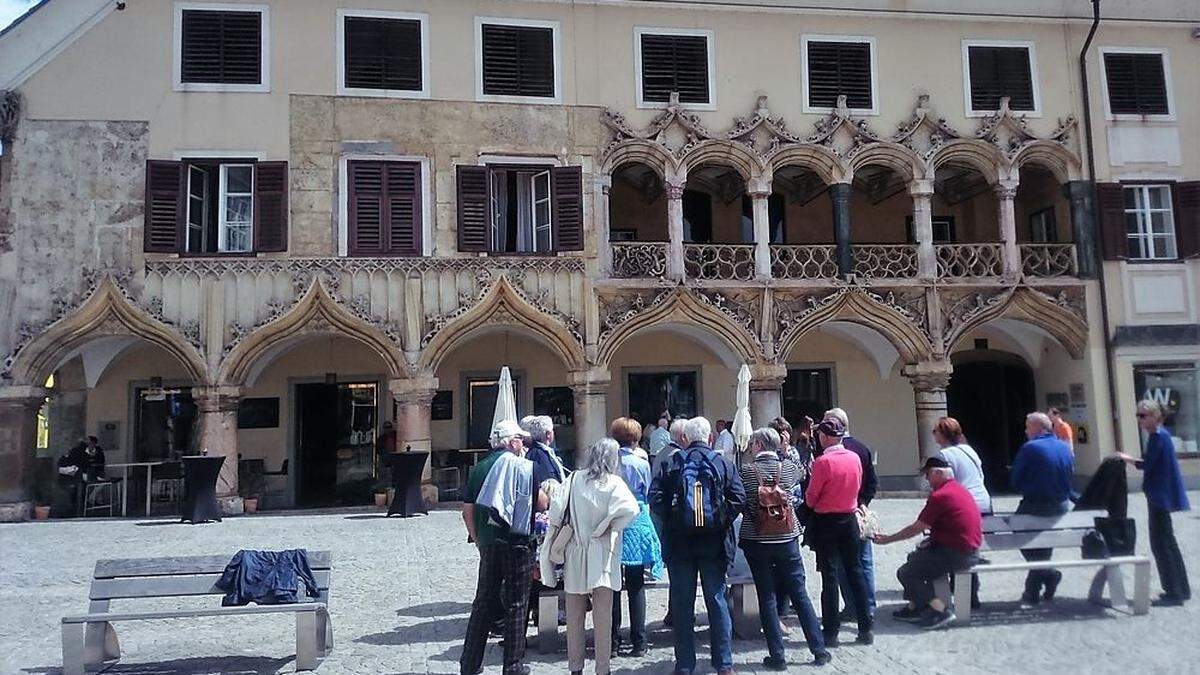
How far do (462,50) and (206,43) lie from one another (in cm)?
485

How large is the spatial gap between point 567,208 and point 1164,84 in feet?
44.8

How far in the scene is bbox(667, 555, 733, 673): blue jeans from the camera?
6.08m

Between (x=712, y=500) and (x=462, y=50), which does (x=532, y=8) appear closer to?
(x=462, y=50)

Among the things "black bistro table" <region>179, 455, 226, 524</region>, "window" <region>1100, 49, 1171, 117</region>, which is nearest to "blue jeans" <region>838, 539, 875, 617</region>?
"black bistro table" <region>179, 455, 226, 524</region>

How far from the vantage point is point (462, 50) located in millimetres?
17469

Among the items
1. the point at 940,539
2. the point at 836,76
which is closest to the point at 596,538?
the point at 940,539

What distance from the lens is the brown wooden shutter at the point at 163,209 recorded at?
16.3 m

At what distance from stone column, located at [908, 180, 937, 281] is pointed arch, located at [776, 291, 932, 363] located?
1116 millimetres

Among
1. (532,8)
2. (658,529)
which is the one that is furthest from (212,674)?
(532,8)

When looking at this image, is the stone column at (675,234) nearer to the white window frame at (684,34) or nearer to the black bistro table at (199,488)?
the white window frame at (684,34)

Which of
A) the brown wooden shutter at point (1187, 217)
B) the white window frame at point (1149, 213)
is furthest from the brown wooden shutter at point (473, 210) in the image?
the brown wooden shutter at point (1187, 217)

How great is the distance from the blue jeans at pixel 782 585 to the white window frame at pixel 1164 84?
1715 centimetres

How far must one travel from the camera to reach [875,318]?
18.2m

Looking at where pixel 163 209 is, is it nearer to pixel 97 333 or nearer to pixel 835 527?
pixel 97 333
